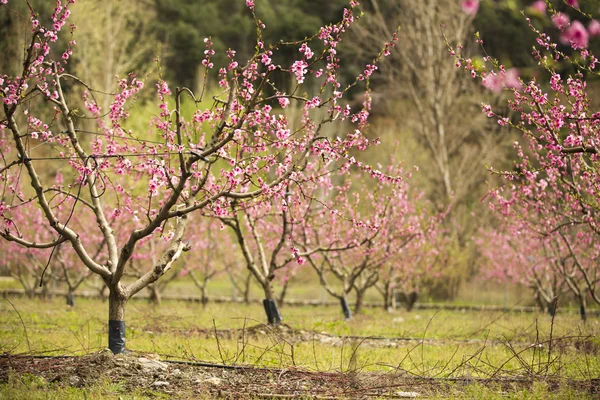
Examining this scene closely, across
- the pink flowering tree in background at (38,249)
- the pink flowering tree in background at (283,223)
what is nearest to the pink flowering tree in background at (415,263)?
the pink flowering tree in background at (283,223)

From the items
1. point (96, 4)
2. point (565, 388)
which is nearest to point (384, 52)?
point (565, 388)

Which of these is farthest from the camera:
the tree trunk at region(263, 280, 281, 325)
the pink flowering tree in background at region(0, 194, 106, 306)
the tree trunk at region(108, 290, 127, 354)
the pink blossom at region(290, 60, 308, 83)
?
the pink flowering tree in background at region(0, 194, 106, 306)

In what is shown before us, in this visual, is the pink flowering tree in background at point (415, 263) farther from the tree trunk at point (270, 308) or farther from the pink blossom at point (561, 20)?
the pink blossom at point (561, 20)

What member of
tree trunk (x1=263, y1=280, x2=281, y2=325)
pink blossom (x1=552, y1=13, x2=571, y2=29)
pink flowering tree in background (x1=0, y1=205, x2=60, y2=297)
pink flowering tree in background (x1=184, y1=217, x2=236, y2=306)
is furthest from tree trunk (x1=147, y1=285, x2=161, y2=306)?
pink blossom (x1=552, y1=13, x2=571, y2=29)

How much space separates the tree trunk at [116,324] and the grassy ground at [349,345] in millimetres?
452

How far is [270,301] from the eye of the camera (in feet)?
42.4

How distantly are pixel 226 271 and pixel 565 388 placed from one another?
18285 millimetres

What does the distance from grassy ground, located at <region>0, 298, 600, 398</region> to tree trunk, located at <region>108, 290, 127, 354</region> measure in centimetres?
45

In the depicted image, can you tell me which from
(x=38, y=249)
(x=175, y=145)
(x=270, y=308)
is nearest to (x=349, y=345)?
(x=270, y=308)

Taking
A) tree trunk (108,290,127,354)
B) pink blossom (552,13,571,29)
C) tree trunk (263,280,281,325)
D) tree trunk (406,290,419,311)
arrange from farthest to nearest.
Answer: tree trunk (406,290,419,311), tree trunk (263,280,281,325), tree trunk (108,290,127,354), pink blossom (552,13,571,29)

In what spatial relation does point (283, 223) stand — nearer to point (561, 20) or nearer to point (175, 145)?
point (175, 145)

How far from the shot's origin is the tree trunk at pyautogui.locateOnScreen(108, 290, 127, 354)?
856 cm

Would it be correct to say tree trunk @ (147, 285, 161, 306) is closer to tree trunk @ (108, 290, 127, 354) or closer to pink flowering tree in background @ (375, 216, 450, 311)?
pink flowering tree in background @ (375, 216, 450, 311)

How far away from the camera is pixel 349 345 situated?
448 inches
